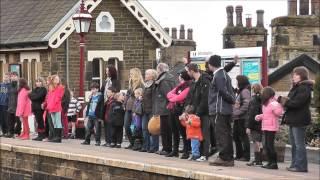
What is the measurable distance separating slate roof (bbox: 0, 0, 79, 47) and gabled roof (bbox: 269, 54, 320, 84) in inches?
339

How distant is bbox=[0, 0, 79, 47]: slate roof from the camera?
79.3 feet

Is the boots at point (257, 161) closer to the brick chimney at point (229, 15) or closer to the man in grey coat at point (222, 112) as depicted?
the man in grey coat at point (222, 112)

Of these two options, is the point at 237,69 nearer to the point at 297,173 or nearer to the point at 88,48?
the point at 297,173

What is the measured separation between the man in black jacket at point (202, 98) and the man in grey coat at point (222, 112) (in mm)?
499

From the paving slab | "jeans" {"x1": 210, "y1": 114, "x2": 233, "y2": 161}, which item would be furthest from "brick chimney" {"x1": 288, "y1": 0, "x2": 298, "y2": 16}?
"jeans" {"x1": 210, "y1": 114, "x2": 233, "y2": 161}

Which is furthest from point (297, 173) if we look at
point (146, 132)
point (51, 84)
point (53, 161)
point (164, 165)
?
point (51, 84)

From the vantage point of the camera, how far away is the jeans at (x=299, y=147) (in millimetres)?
11805

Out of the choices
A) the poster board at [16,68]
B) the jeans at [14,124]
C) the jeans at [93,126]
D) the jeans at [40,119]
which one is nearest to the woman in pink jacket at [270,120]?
the jeans at [93,126]

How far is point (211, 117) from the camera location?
1277 cm

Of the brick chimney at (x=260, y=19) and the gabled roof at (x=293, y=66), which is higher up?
the brick chimney at (x=260, y=19)

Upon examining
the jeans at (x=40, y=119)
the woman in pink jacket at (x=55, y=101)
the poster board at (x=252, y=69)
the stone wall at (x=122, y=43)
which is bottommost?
the jeans at (x=40, y=119)

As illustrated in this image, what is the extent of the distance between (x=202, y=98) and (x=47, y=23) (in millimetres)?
12464

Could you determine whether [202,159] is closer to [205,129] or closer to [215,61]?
[205,129]

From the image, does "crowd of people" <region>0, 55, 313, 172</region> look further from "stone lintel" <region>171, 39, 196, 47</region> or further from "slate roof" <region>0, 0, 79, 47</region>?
"stone lintel" <region>171, 39, 196, 47</region>
